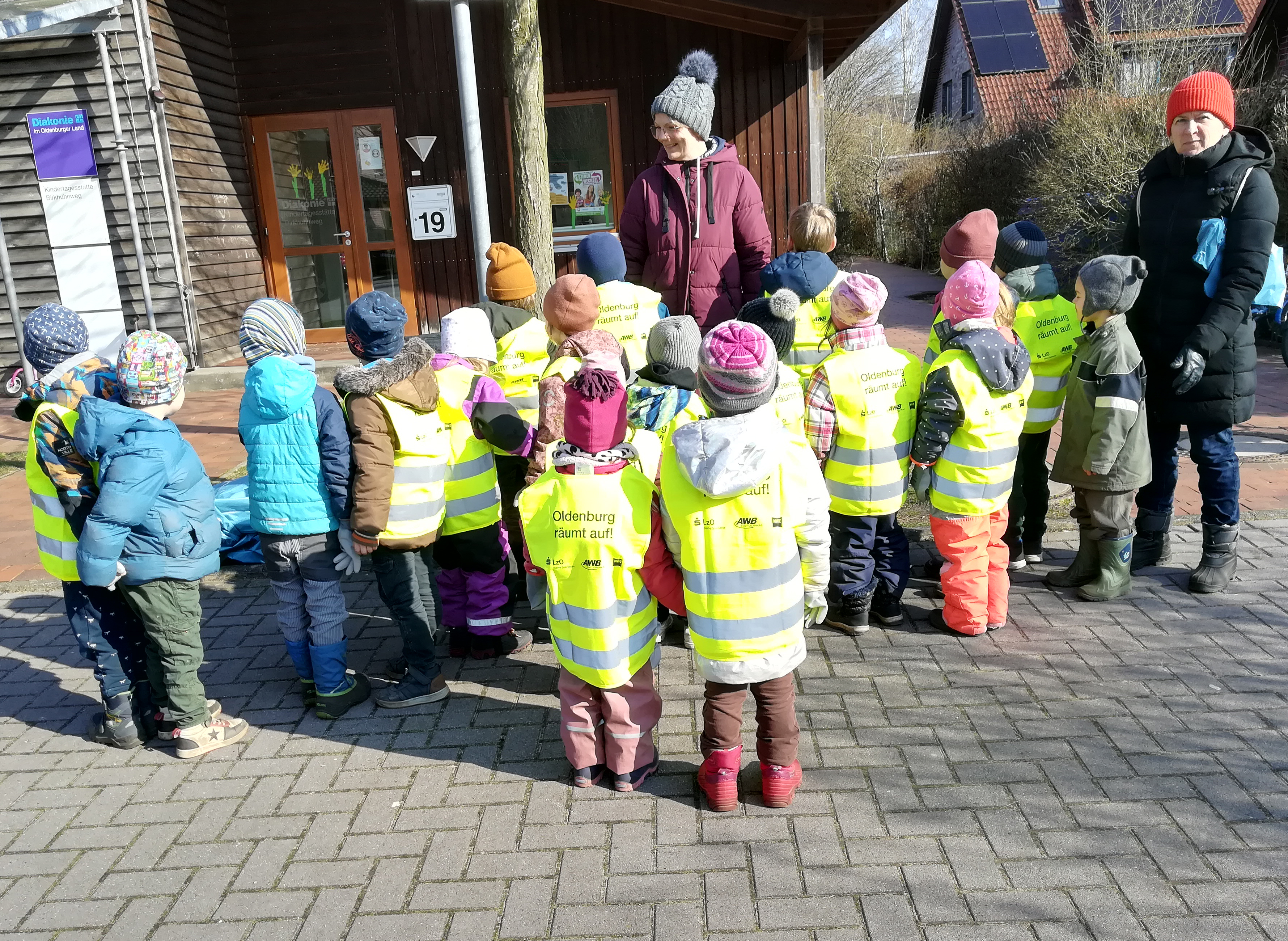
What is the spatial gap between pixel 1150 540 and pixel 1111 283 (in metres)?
1.43

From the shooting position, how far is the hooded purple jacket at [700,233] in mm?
4738

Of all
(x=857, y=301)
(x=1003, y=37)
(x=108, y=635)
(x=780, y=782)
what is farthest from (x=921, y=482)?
(x=1003, y=37)

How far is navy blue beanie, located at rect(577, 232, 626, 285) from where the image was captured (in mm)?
4359

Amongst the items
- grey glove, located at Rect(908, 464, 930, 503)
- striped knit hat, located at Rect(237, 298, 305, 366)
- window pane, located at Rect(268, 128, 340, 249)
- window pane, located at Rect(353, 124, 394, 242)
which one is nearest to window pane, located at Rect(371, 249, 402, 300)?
window pane, located at Rect(353, 124, 394, 242)

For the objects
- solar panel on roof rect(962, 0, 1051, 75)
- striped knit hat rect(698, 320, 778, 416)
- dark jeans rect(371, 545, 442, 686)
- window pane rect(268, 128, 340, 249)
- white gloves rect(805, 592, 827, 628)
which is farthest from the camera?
solar panel on roof rect(962, 0, 1051, 75)

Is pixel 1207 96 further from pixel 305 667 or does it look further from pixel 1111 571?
pixel 305 667

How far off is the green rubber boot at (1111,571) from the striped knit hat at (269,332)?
3622 mm

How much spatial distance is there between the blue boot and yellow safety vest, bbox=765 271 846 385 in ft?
8.25

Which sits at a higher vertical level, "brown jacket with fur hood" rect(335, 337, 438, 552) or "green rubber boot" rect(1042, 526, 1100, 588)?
"brown jacket with fur hood" rect(335, 337, 438, 552)

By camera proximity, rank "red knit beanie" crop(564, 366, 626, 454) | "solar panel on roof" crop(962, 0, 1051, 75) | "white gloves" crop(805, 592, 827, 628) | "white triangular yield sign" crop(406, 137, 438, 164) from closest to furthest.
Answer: "red knit beanie" crop(564, 366, 626, 454), "white gloves" crop(805, 592, 827, 628), "white triangular yield sign" crop(406, 137, 438, 164), "solar panel on roof" crop(962, 0, 1051, 75)

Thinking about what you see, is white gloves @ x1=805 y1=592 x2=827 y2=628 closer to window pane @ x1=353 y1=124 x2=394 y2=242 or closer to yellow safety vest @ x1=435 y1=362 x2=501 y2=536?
yellow safety vest @ x1=435 y1=362 x2=501 y2=536

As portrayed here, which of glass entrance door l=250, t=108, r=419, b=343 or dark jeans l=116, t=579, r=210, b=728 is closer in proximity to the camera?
dark jeans l=116, t=579, r=210, b=728

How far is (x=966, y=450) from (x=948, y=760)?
4.44ft

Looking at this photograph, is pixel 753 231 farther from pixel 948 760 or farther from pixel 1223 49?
pixel 1223 49
